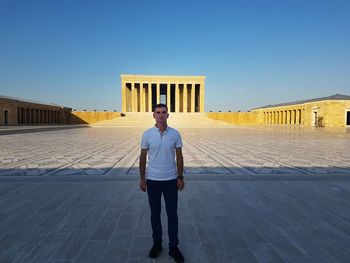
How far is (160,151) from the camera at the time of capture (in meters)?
2.68

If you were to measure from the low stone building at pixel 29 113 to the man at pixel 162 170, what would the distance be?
3543 cm

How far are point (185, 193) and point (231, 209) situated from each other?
1.09 meters

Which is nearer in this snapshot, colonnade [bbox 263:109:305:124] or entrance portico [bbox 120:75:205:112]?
colonnade [bbox 263:109:305:124]

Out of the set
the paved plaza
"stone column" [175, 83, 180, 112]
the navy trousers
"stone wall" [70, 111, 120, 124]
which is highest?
"stone column" [175, 83, 180, 112]

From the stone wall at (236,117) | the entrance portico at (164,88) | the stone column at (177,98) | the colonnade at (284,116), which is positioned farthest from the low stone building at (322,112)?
the stone column at (177,98)

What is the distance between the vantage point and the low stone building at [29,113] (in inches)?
1283

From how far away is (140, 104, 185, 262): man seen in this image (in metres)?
2.67

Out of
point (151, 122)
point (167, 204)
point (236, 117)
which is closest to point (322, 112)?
point (236, 117)

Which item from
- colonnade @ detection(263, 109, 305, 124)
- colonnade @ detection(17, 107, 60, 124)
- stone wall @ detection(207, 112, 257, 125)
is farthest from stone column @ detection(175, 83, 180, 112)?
colonnade @ detection(17, 107, 60, 124)

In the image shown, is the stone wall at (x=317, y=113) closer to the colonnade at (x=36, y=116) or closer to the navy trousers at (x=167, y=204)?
the navy trousers at (x=167, y=204)

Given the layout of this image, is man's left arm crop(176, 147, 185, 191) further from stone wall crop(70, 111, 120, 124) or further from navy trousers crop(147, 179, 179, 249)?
stone wall crop(70, 111, 120, 124)

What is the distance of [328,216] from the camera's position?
3779 millimetres

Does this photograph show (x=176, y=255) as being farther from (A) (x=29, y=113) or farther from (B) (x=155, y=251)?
(A) (x=29, y=113)

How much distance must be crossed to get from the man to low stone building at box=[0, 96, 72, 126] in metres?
35.4
